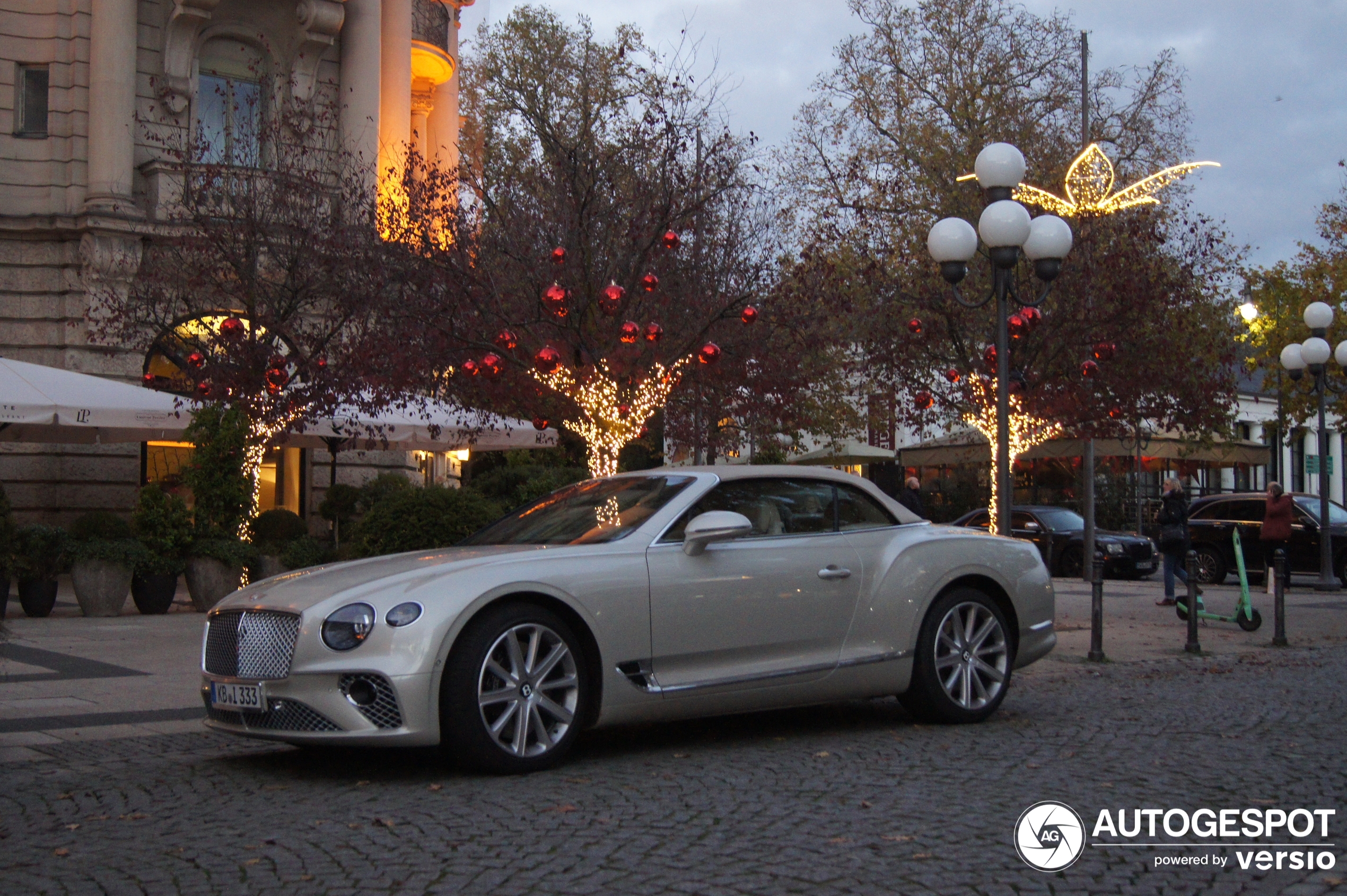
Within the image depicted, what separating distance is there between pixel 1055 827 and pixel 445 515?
10244 millimetres

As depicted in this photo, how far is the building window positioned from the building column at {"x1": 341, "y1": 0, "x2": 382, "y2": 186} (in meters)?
4.90

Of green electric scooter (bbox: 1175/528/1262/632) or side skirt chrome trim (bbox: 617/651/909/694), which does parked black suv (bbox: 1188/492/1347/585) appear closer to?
green electric scooter (bbox: 1175/528/1262/632)

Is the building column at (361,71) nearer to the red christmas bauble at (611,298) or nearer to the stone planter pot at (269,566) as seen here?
the stone planter pot at (269,566)

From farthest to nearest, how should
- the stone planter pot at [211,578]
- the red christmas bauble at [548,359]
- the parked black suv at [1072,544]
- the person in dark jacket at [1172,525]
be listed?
the parked black suv at [1072,544]
the person in dark jacket at [1172,525]
the stone planter pot at [211,578]
the red christmas bauble at [548,359]

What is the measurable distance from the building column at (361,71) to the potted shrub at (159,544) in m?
10.8

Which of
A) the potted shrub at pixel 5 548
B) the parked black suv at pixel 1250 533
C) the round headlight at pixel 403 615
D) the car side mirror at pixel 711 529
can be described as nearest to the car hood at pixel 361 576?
the round headlight at pixel 403 615

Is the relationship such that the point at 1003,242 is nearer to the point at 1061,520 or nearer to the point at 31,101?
the point at 1061,520

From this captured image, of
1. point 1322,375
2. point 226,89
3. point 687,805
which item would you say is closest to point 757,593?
point 687,805

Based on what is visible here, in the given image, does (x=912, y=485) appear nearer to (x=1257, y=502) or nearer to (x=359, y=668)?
(x=1257, y=502)

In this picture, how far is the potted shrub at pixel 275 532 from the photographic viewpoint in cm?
1694

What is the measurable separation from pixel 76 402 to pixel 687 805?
1164cm

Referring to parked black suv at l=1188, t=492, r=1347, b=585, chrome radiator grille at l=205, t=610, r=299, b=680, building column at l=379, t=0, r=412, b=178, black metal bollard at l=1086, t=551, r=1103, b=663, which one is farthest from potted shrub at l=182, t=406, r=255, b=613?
parked black suv at l=1188, t=492, r=1347, b=585

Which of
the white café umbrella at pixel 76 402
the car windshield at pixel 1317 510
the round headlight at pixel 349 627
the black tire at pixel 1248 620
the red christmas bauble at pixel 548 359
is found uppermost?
the red christmas bauble at pixel 548 359

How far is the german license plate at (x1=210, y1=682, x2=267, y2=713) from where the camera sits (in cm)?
620
